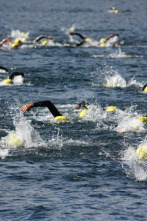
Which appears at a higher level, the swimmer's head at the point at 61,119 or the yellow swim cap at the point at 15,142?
the swimmer's head at the point at 61,119

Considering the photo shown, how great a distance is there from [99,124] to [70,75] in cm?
1073

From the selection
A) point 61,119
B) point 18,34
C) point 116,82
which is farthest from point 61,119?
point 18,34

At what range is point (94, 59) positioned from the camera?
1420 inches

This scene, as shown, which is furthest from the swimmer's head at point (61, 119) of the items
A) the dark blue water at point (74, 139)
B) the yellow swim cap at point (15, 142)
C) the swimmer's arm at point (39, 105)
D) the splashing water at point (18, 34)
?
the splashing water at point (18, 34)

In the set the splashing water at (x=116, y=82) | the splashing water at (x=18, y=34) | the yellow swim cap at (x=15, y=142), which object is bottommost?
the yellow swim cap at (x=15, y=142)

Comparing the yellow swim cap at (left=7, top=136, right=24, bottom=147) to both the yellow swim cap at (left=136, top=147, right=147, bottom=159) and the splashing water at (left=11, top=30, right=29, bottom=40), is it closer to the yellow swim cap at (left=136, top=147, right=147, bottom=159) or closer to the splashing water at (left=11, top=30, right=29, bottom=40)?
the yellow swim cap at (left=136, top=147, right=147, bottom=159)

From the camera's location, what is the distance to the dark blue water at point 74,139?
498 inches

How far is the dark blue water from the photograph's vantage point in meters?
12.6

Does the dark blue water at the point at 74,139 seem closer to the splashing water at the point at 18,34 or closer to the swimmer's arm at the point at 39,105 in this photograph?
the swimmer's arm at the point at 39,105

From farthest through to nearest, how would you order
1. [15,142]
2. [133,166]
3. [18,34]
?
[18,34], [15,142], [133,166]

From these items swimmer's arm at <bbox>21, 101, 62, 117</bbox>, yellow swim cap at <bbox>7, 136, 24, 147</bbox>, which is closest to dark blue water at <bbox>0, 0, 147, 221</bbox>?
yellow swim cap at <bbox>7, 136, 24, 147</bbox>

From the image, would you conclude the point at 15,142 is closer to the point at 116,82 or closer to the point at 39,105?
the point at 39,105

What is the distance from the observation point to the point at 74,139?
17984 mm

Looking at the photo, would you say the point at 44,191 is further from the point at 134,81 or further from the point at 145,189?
the point at 134,81
